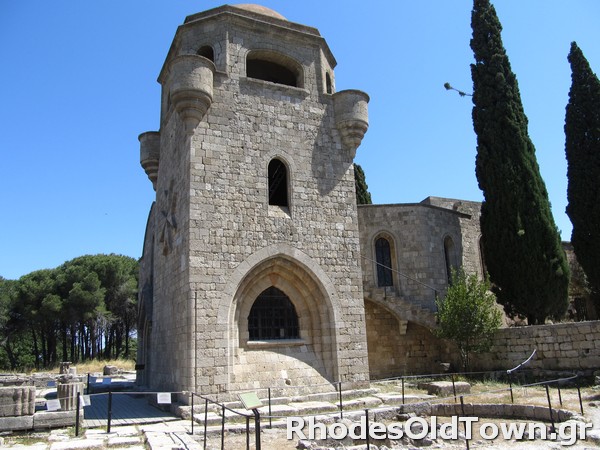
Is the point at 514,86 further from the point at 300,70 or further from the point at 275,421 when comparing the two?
the point at 275,421

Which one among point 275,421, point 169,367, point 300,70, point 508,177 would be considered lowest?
point 275,421

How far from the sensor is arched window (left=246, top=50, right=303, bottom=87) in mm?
15266

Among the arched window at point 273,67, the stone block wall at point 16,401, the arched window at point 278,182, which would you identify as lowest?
the stone block wall at point 16,401

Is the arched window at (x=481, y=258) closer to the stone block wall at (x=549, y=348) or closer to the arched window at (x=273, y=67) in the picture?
the stone block wall at (x=549, y=348)

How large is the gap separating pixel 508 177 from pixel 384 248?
18.1ft

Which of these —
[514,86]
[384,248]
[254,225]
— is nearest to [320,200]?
[254,225]

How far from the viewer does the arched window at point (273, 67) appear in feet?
50.1

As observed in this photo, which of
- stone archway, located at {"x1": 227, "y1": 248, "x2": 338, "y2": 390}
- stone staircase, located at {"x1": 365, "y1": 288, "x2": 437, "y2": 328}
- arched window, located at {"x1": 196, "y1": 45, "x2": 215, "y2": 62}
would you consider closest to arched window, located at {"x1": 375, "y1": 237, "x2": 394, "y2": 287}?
stone staircase, located at {"x1": 365, "y1": 288, "x2": 437, "y2": 328}

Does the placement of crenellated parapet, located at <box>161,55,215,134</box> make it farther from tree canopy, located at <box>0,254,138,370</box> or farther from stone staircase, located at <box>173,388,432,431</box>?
tree canopy, located at <box>0,254,138,370</box>

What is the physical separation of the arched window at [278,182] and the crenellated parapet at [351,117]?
222 centimetres

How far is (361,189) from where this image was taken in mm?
25844

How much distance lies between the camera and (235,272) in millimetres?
12680

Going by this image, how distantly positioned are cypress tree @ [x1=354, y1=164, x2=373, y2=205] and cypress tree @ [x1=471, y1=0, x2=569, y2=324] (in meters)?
7.11

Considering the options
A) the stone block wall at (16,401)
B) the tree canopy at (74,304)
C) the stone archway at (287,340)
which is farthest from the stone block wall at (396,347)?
the tree canopy at (74,304)
